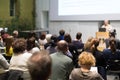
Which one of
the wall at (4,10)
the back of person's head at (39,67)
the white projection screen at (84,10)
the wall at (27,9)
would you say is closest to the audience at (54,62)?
the back of person's head at (39,67)

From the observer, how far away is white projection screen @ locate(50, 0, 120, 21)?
11.7 metres

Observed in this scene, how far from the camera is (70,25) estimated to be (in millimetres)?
14062

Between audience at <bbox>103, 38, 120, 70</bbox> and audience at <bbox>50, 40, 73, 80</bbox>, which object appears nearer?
audience at <bbox>50, 40, 73, 80</bbox>

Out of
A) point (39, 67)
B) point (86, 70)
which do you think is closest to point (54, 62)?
point (86, 70)

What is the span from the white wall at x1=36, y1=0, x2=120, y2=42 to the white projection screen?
315 millimetres

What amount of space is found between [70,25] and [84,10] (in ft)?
5.04

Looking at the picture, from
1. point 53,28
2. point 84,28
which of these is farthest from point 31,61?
point 53,28

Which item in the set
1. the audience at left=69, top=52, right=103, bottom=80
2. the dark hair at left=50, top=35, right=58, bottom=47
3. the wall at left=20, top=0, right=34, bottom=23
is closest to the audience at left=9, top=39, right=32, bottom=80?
the audience at left=69, top=52, right=103, bottom=80

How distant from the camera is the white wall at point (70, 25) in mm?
12890

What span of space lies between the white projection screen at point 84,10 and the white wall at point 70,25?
0.31m

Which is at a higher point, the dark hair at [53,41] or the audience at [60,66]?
the dark hair at [53,41]

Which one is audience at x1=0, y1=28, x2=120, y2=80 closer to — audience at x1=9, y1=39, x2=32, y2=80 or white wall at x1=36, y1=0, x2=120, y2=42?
audience at x1=9, y1=39, x2=32, y2=80

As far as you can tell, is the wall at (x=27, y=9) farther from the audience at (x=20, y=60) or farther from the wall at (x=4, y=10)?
the audience at (x=20, y=60)

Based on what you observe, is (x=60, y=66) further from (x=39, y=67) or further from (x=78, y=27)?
(x=78, y=27)
